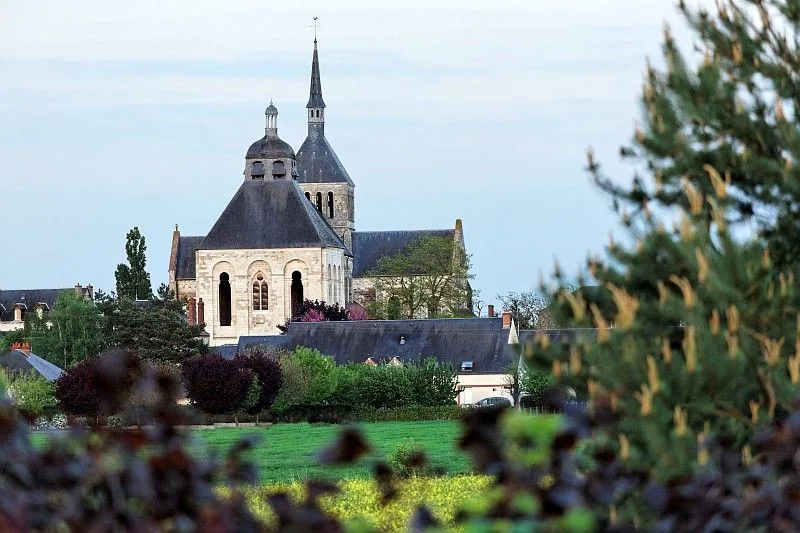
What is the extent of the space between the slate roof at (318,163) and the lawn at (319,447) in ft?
223

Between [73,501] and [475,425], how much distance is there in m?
1.33

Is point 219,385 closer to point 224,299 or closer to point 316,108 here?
point 224,299

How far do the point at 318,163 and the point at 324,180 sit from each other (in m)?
1.82

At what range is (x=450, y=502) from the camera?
17.3 m

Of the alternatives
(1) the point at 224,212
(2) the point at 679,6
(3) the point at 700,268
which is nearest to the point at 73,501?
(3) the point at 700,268

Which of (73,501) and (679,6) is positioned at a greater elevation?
(679,6)

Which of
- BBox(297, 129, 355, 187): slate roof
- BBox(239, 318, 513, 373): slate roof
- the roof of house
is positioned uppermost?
BBox(297, 129, 355, 187): slate roof

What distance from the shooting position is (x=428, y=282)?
106875 millimetres

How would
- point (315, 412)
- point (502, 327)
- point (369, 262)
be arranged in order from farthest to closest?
point (369, 262), point (502, 327), point (315, 412)

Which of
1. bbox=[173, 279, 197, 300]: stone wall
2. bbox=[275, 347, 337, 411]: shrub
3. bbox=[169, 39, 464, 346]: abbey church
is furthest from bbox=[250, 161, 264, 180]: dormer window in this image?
bbox=[275, 347, 337, 411]: shrub

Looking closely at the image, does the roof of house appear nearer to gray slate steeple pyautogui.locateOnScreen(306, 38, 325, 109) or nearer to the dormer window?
the dormer window

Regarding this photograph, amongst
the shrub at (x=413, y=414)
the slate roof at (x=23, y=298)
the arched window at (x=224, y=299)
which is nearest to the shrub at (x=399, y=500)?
the shrub at (x=413, y=414)

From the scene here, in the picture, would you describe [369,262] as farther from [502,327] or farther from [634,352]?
[634,352]

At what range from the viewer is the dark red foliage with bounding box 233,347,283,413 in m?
59.2
